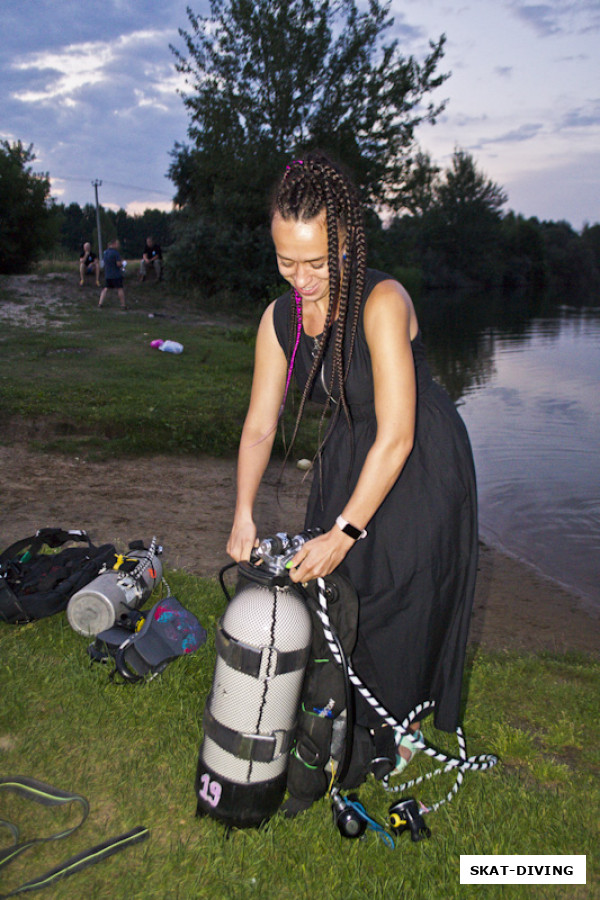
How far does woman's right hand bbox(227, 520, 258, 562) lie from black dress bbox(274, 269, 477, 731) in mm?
376

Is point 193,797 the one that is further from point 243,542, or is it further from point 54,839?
point 243,542

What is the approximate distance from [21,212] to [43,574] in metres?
26.2

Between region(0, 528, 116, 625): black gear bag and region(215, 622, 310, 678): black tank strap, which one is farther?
region(0, 528, 116, 625): black gear bag

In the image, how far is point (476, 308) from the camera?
5441cm

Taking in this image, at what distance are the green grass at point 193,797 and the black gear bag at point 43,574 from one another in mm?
163

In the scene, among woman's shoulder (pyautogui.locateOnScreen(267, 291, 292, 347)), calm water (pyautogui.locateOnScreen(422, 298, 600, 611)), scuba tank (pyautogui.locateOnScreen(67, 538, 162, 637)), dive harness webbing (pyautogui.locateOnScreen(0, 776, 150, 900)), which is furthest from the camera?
calm water (pyautogui.locateOnScreen(422, 298, 600, 611))

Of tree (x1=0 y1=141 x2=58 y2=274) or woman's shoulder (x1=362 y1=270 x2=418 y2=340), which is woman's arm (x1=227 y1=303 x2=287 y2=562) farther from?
tree (x1=0 y1=141 x2=58 y2=274)

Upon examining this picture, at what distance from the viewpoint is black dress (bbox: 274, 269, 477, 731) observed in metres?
2.63

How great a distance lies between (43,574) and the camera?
4332 mm

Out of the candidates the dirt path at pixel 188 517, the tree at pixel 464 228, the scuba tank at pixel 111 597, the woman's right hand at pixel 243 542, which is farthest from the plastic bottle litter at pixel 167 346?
the tree at pixel 464 228

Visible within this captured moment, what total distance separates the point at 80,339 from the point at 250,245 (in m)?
13.7

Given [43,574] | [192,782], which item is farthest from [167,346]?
[192,782]

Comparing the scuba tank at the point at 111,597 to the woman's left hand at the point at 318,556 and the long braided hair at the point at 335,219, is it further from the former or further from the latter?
the long braided hair at the point at 335,219

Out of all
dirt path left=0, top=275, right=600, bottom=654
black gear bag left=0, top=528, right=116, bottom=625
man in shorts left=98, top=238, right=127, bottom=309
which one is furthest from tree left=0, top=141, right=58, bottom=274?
black gear bag left=0, top=528, right=116, bottom=625
